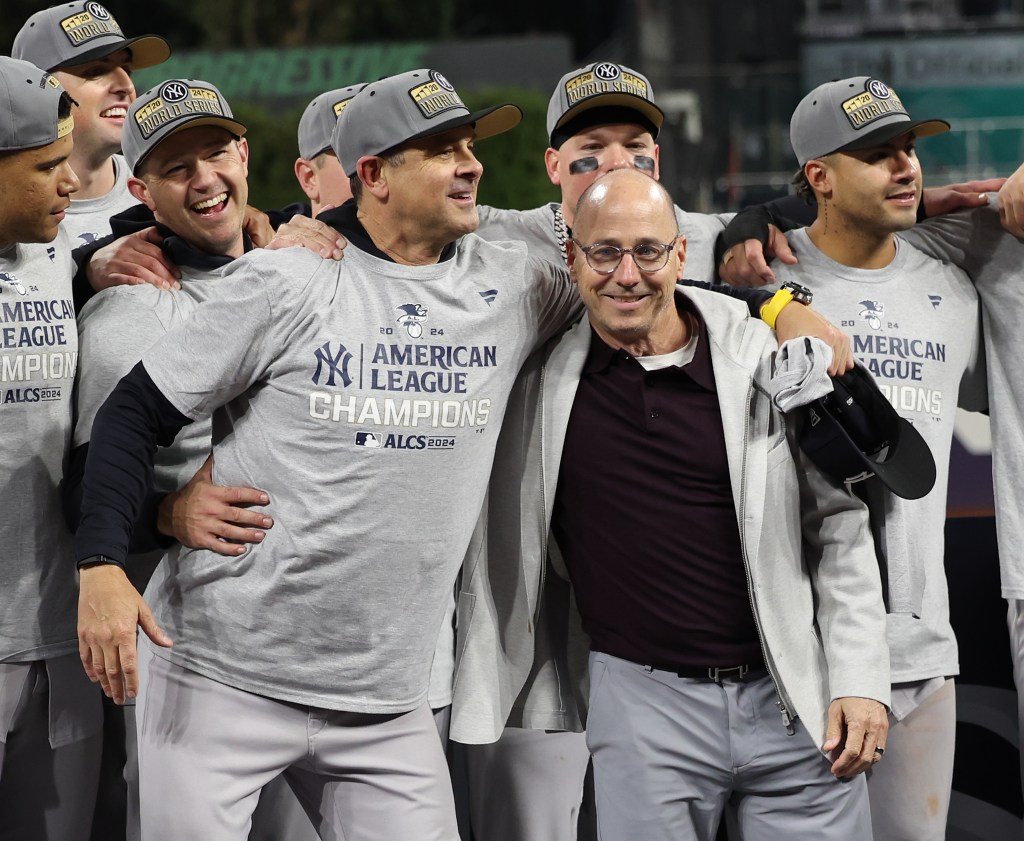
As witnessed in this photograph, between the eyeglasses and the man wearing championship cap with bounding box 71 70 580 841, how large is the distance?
0.86 ft

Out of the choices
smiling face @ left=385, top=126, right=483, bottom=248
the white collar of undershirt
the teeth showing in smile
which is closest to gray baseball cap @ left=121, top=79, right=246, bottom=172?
the teeth showing in smile

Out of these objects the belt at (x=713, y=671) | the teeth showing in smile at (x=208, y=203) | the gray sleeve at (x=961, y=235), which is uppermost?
the teeth showing in smile at (x=208, y=203)

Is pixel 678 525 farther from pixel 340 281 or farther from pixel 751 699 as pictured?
pixel 340 281

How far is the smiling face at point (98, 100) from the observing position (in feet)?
14.5

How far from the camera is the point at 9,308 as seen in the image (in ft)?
10.7

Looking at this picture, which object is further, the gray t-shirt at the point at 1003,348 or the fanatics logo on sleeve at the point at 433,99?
the gray t-shirt at the point at 1003,348

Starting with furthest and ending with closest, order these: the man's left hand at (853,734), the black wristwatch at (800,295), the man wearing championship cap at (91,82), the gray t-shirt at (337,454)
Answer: the man wearing championship cap at (91,82) < the black wristwatch at (800,295) < the gray t-shirt at (337,454) < the man's left hand at (853,734)

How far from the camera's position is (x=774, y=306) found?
10.5 feet

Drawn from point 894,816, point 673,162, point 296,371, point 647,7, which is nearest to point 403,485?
point 296,371

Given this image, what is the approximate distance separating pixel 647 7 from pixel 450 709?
18.9 m

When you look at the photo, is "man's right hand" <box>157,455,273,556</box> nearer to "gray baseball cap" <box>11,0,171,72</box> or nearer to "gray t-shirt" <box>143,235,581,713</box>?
"gray t-shirt" <box>143,235,581,713</box>

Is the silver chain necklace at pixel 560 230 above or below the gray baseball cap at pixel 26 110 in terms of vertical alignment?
below

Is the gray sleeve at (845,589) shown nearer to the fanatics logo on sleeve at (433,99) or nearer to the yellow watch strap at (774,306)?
the yellow watch strap at (774,306)

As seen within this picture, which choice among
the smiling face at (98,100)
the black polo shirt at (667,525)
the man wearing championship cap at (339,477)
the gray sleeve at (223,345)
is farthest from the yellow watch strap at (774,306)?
the smiling face at (98,100)
